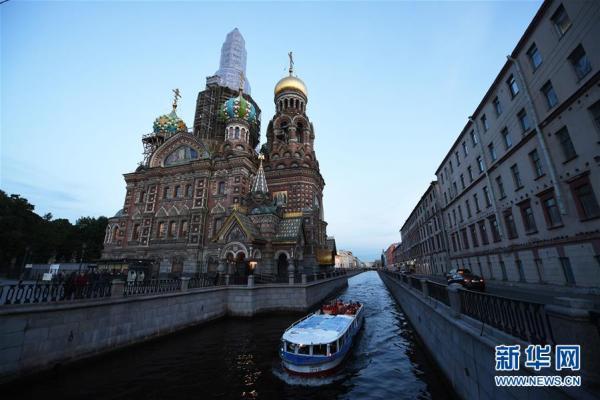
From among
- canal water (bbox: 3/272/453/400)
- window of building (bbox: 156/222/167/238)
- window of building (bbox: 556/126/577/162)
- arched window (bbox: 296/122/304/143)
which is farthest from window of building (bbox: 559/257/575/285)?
window of building (bbox: 156/222/167/238)

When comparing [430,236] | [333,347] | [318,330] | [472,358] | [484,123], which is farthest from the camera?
[430,236]

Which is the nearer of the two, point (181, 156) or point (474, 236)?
point (474, 236)

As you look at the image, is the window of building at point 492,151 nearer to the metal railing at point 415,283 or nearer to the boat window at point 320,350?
the metal railing at point 415,283

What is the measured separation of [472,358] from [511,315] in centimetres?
176

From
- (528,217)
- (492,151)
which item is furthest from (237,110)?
(528,217)

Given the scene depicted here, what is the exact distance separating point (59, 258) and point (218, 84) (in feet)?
167

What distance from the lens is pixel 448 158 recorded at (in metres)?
33.0

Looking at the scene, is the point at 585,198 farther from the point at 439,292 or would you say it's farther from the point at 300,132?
the point at 300,132

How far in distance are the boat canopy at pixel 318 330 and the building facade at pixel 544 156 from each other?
13.1 m

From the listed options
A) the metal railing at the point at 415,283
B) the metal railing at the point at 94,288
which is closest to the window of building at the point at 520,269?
the metal railing at the point at 415,283

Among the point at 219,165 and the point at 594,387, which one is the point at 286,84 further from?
the point at 594,387

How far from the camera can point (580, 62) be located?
13.5m

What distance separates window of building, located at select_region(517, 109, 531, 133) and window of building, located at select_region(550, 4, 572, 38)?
4812mm

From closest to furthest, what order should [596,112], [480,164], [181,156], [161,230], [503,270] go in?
[596,112] → [503,270] → [480,164] → [161,230] → [181,156]
